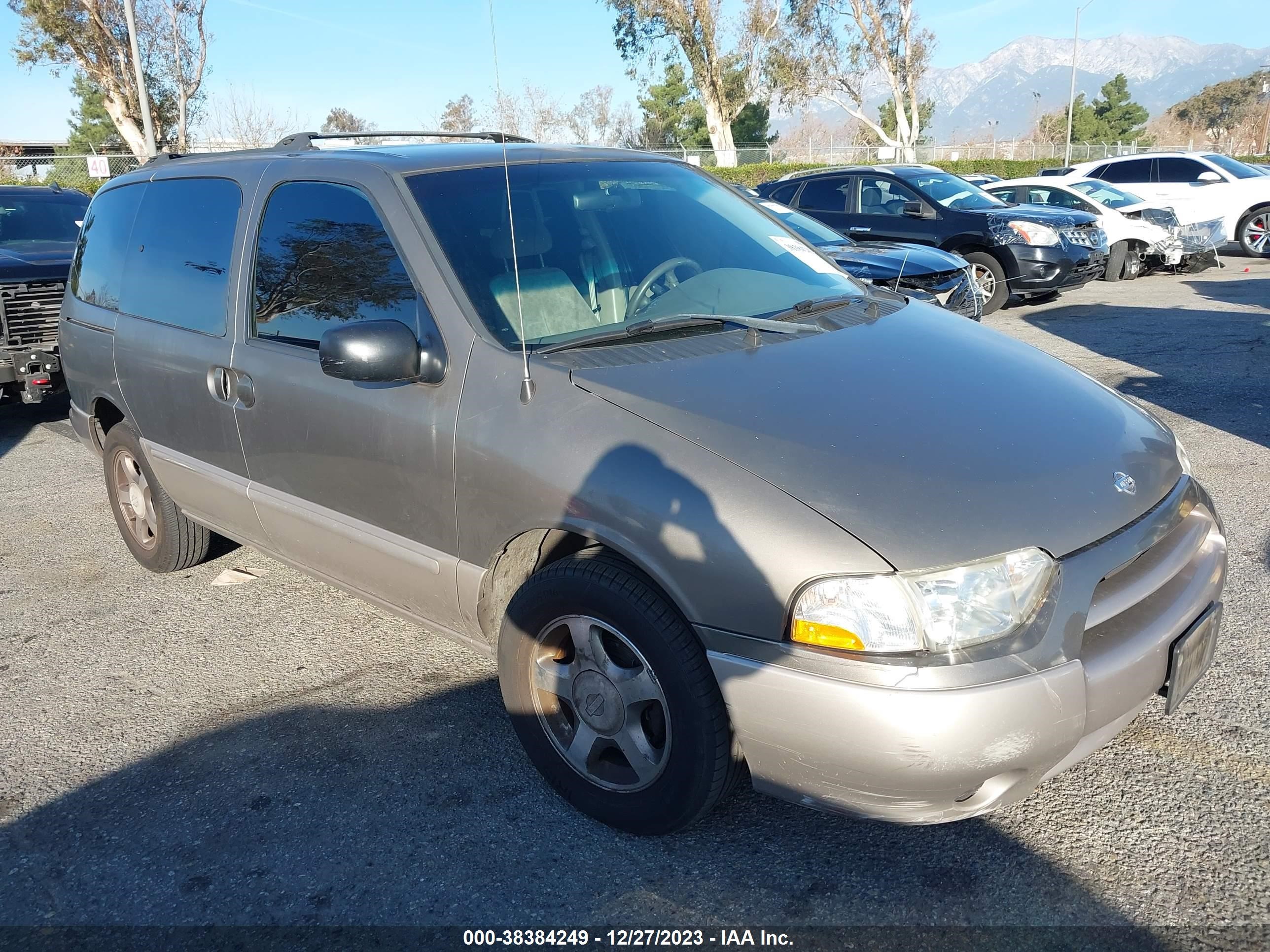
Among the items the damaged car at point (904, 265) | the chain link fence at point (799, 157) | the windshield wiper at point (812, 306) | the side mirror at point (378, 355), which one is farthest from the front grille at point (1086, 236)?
the chain link fence at point (799, 157)

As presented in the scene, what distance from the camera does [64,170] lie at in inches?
938

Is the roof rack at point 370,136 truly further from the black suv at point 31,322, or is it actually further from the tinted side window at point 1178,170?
the tinted side window at point 1178,170

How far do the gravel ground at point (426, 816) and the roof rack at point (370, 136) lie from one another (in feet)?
6.30

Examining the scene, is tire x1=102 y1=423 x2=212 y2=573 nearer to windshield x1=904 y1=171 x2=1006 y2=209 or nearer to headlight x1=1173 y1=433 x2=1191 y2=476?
headlight x1=1173 y1=433 x2=1191 y2=476

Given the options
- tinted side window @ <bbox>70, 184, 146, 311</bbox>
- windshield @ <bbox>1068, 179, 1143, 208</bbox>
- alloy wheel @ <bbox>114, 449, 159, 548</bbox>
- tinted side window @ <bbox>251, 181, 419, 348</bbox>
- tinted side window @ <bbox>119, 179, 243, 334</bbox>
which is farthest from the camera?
windshield @ <bbox>1068, 179, 1143, 208</bbox>

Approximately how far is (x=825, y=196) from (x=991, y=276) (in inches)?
86.5

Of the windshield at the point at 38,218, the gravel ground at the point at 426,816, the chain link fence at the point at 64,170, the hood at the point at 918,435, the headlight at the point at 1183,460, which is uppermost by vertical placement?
the chain link fence at the point at 64,170

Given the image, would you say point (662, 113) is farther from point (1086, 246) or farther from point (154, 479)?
point (154, 479)

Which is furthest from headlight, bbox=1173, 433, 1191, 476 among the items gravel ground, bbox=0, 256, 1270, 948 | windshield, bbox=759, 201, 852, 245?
windshield, bbox=759, 201, 852, 245

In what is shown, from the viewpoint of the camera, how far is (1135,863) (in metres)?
2.49

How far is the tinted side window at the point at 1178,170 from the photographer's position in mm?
16016

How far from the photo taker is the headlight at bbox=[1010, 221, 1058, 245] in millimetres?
11555

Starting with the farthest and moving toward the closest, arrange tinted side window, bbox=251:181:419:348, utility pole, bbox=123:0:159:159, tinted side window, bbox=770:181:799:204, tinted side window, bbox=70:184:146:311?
utility pole, bbox=123:0:159:159
tinted side window, bbox=770:181:799:204
tinted side window, bbox=70:184:146:311
tinted side window, bbox=251:181:419:348

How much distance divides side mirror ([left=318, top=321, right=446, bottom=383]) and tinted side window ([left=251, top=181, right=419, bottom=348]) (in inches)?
6.6
